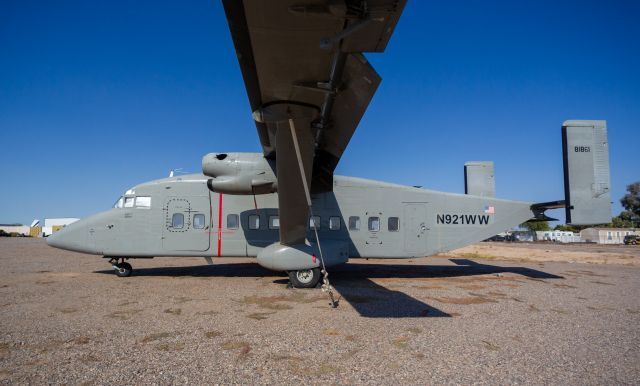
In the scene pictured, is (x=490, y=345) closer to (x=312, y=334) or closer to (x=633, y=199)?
(x=312, y=334)

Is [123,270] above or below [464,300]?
above

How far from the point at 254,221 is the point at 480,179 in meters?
Result: 8.45

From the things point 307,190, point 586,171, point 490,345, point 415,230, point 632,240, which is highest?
point 586,171

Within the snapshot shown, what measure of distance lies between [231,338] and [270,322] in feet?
3.17

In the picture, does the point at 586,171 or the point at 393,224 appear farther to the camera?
the point at 393,224

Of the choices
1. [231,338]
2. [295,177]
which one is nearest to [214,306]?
[231,338]

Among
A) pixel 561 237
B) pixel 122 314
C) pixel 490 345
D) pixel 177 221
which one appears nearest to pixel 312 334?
pixel 490 345

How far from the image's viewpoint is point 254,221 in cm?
1044

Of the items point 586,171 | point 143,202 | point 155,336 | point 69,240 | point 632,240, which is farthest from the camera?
point 632,240

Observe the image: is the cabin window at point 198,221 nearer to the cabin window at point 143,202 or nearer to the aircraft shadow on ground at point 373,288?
the cabin window at point 143,202

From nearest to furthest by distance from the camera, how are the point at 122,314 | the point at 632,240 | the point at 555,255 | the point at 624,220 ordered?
1. the point at 122,314
2. the point at 555,255
3. the point at 632,240
4. the point at 624,220

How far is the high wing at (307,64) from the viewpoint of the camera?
2.75 meters

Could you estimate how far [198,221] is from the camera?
10477 millimetres

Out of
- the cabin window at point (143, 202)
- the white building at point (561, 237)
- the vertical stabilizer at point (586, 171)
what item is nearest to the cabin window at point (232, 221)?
the cabin window at point (143, 202)
